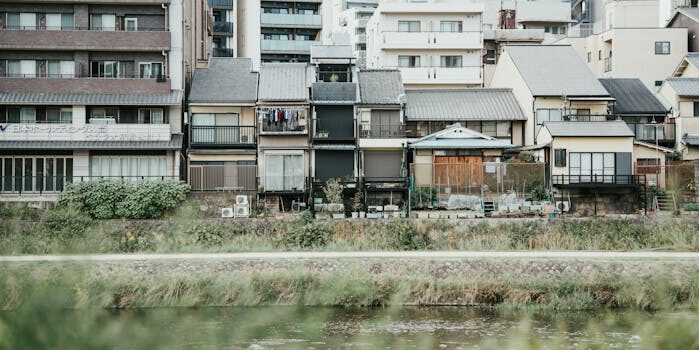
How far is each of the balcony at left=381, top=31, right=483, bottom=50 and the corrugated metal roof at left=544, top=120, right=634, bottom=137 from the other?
50.0 ft

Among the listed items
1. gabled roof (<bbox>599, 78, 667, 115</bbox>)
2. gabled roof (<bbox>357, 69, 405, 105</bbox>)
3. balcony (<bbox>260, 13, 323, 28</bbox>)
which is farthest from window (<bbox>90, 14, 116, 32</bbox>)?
balcony (<bbox>260, 13, 323, 28</bbox>)

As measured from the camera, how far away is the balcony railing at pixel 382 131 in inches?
1587

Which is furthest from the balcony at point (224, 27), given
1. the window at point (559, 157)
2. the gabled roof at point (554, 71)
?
the window at point (559, 157)

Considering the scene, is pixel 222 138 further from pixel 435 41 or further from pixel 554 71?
pixel 435 41

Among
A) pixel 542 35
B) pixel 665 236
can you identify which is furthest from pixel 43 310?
pixel 542 35

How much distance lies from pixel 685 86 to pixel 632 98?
2.60m

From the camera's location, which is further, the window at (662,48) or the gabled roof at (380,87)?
the window at (662,48)

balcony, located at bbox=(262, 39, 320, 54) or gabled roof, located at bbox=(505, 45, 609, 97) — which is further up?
balcony, located at bbox=(262, 39, 320, 54)

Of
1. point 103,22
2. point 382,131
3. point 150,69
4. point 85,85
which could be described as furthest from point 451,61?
point 85,85

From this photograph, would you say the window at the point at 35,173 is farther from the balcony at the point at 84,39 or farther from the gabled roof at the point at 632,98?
the gabled roof at the point at 632,98

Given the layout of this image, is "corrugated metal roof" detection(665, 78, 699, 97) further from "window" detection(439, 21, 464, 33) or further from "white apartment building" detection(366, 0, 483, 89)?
"window" detection(439, 21, 464, 33)

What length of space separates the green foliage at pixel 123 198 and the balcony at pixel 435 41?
2265 centimetres

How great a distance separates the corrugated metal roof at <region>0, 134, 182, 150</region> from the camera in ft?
122

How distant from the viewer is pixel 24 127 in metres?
37.5
